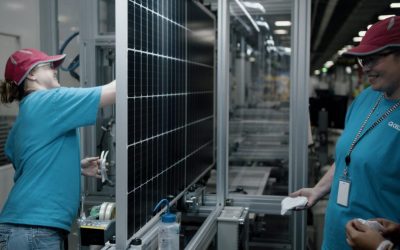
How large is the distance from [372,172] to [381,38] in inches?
20.5

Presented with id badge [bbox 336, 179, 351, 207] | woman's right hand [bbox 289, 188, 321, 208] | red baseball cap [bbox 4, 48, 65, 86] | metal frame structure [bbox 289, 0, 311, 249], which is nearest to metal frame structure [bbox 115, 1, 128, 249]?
red baseball cap [bbox 4, 48, 65, 86]

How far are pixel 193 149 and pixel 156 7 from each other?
3.47 ft

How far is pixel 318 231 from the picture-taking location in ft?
13.5

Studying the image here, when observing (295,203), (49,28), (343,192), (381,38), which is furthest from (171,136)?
(49,28)

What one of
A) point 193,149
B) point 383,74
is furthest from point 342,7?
point 383,74

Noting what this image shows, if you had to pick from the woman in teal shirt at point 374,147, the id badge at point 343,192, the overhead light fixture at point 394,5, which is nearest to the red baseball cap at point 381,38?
the woman in teal shirt at point 374,147

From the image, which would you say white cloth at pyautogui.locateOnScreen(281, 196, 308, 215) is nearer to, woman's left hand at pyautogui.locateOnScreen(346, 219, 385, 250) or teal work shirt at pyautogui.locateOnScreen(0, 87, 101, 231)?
woman's left hand at pyautogui.locateOnScreen(346, 219, 385, 250)

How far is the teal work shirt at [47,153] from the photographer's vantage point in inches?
75.1

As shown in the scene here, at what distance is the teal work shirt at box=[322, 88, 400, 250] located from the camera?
174 cm

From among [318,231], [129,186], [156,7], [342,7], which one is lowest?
[318,231]

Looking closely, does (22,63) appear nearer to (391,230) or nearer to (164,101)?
(164,101)

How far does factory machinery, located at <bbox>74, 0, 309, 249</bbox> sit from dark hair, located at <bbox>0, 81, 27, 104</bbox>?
487 millimetres

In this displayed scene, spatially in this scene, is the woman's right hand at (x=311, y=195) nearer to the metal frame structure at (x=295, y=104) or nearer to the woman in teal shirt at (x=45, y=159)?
the metal frame structure at (x=295, y=104)

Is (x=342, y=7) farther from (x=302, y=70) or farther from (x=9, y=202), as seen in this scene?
(x=9, y=202)
